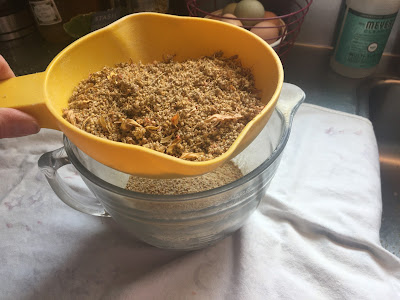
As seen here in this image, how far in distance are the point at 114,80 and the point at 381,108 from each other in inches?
29.0

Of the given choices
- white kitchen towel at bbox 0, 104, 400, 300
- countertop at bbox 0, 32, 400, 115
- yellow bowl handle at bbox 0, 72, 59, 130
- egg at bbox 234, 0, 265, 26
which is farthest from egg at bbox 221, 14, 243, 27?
yellow bowl handle at bbox 0, 72, 59, 130

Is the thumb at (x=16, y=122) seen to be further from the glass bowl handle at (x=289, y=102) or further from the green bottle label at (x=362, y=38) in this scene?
the green bottle label at (x=362, y=38)

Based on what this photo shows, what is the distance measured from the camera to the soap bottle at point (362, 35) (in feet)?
2.35

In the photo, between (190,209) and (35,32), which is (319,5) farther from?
(35,32)

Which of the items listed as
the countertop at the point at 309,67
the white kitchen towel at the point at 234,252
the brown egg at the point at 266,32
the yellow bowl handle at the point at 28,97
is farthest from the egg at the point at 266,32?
the yellow bowl handle at the point at 28,97

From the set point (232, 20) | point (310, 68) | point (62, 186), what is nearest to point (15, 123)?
point (62, 186)

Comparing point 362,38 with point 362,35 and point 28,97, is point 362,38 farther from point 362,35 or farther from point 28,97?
point 28,97

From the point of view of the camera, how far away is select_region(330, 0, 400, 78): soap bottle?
72cm

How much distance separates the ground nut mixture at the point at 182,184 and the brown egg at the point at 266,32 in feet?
1.25

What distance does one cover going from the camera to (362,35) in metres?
0.76

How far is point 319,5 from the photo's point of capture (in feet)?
2.79

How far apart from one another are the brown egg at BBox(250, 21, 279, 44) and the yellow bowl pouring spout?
311 millimetres

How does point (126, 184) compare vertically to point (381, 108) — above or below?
above

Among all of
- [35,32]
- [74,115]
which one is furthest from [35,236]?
[35,32]
